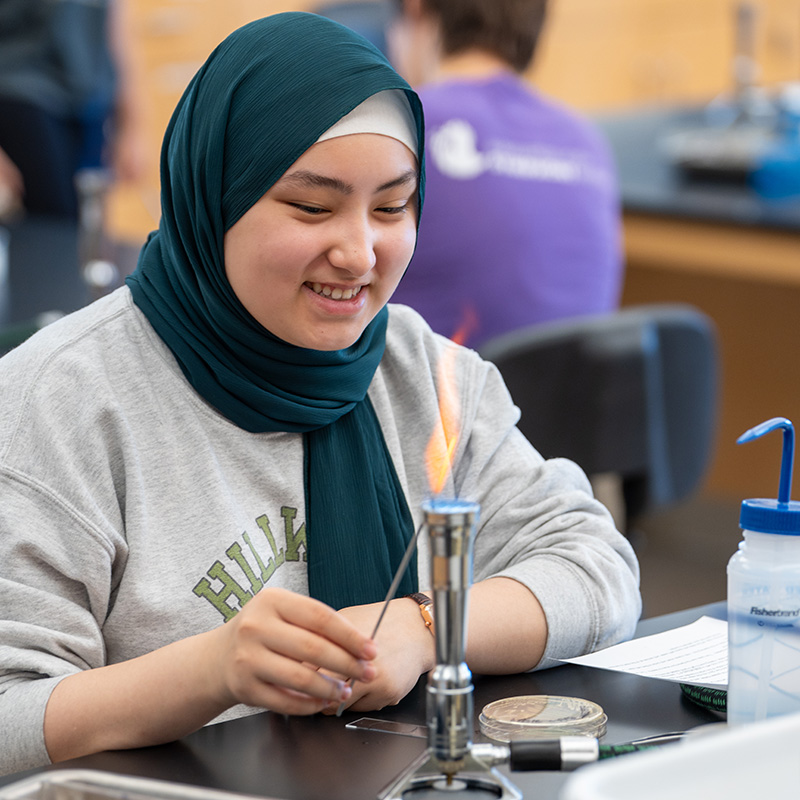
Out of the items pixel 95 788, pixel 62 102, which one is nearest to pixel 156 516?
pixel 95 788

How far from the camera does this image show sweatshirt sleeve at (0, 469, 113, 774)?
857 millimetres

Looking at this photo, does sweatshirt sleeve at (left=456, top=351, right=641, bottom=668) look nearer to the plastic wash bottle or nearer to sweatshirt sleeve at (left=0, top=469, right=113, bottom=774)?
the plastic wash bottle

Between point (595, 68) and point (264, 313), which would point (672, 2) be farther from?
point (264, 313)

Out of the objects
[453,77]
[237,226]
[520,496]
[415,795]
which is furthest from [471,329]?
[415,795]

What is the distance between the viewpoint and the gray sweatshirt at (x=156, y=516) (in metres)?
0.90

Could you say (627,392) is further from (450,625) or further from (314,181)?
(450,625)

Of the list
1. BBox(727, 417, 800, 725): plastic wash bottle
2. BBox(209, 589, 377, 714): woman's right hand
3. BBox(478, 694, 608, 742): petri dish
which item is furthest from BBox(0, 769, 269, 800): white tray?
BBox(727, 417, 800, 725): plastic wash bottle

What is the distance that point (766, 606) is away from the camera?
77cm

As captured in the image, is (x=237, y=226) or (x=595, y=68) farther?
(x=595, y=68)

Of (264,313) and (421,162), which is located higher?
(421,162)

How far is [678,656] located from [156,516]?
0.45 meters

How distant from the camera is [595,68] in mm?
6234

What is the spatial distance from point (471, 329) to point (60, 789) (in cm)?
138

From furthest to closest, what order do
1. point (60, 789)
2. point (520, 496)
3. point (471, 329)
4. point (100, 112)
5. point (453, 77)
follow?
point (100, 112)
point (453, 77)
point (471, 329)
point (520, 496)
point (60, 789)
